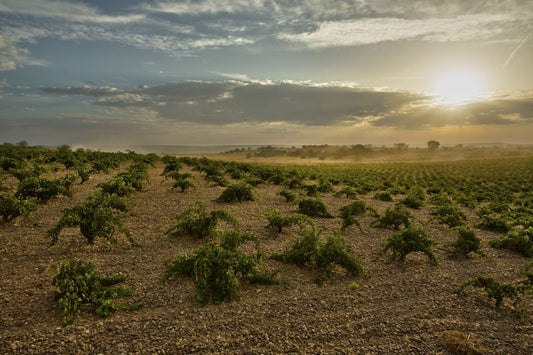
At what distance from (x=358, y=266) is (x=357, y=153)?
604ft

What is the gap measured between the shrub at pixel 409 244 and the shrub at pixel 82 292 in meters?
6.89

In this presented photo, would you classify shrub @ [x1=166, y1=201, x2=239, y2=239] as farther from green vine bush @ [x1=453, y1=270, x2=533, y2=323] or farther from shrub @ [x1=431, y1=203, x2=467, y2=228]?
shrub @ [x1=431, y1=203, x2=467, y2=228]

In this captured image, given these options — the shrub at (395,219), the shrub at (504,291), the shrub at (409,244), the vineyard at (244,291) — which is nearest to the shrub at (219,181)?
the vineyard at (244,291)

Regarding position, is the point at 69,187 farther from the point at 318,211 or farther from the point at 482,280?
the point at 482,280

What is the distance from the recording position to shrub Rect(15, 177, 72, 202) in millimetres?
12039

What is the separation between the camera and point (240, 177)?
25969 mm

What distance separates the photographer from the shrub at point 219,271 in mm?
6082

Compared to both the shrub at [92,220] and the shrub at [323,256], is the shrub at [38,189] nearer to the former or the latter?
the shrub at [92,220]

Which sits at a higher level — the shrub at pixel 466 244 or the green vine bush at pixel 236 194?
the green vine bush at pixel 236 194

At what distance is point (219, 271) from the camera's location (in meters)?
6.22

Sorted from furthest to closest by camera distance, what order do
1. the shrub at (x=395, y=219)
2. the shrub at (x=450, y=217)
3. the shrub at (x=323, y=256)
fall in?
the shrub at (x=450, y=217) → the shrub at (x=395, y=219) → the shrub at (x=323, y=256)

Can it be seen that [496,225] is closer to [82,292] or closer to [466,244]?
[466,244]

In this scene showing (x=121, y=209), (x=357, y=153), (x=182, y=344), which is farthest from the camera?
(x=357, y=153)

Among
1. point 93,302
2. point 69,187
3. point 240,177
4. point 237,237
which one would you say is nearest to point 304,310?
point 237,237
